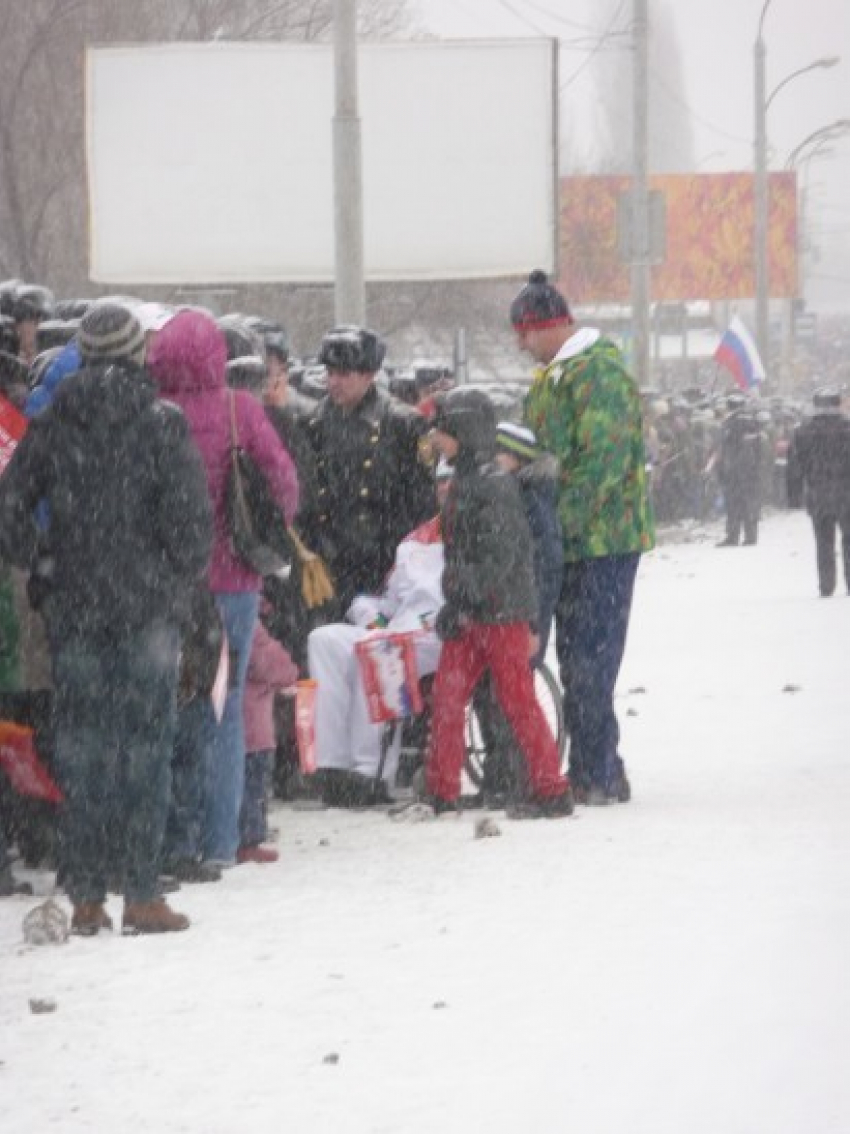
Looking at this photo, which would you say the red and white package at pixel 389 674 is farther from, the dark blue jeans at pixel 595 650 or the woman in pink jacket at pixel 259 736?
the woman in pink jacket at pixel 259 736

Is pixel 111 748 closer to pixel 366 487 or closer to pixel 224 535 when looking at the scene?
pixel 224 535

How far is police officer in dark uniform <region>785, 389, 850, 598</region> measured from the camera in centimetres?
2406

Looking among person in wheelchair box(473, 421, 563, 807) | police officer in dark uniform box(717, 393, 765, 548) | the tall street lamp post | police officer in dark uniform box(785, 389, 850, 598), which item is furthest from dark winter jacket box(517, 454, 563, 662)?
the tall street lamp post

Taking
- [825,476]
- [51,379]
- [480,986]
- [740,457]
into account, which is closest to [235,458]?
[51,379]

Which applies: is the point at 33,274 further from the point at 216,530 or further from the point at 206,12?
the point at 216,530

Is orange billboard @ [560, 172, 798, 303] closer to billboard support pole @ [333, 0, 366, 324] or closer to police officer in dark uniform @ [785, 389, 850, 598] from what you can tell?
police officer in dark uniform @ [785, 389, 850, 598]

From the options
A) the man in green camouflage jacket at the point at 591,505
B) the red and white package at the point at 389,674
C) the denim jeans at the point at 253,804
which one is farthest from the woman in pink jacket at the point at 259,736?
the man in green camouflage jacket at the point at 591,505

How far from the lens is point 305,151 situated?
29.7 meters

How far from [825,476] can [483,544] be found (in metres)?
13.8

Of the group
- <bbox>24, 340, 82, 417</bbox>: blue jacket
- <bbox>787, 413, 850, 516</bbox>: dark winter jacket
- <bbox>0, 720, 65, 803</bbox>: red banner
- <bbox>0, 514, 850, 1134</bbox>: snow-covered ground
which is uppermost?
<bbox>24, 340, 82, 417</bbox>: blue jacket

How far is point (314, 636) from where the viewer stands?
11398 millimetres

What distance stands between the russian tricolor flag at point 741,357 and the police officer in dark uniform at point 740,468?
7713 millimetres

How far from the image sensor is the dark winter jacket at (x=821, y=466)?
2403 centimetres

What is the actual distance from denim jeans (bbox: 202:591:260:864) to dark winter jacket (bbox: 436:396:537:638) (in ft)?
3.78
